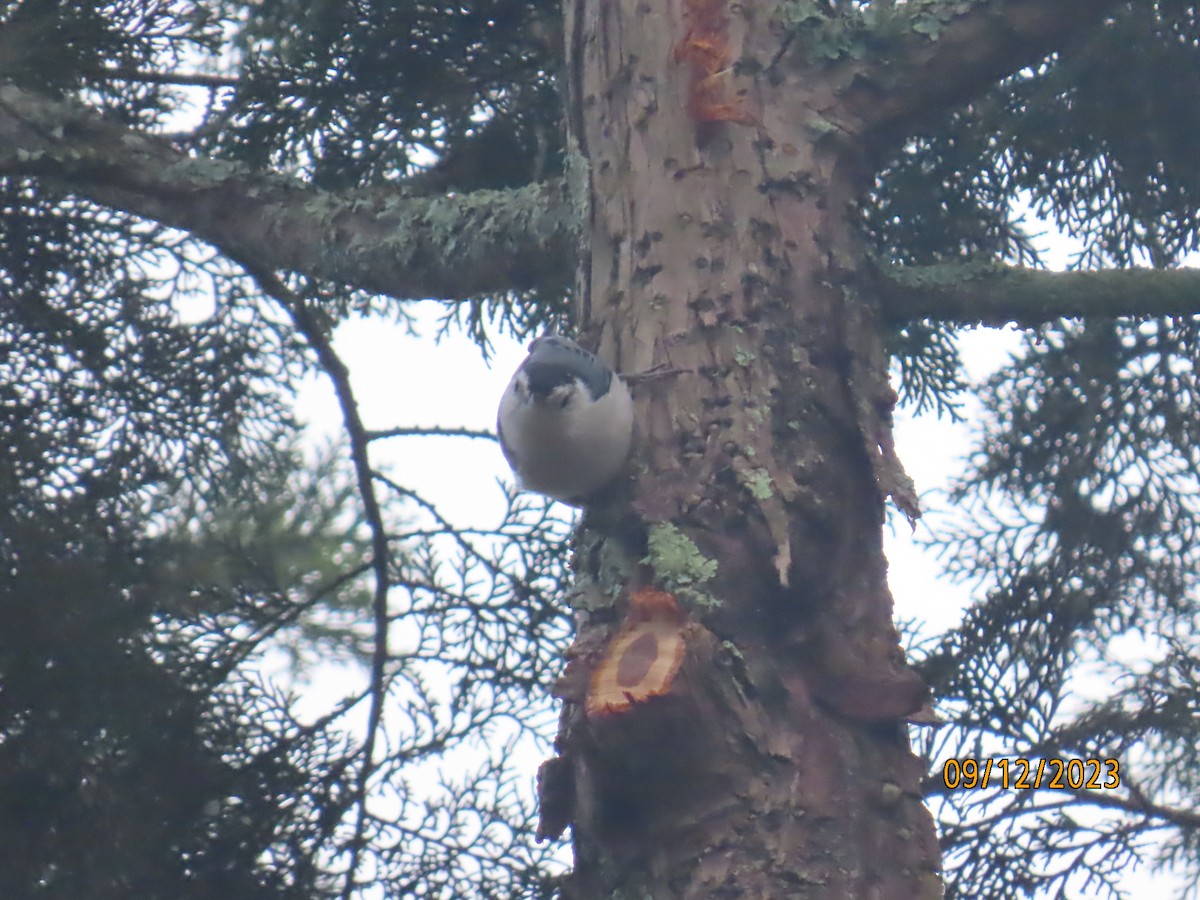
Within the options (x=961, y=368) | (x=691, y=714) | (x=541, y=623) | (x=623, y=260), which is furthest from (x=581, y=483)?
(x=961, y=368)

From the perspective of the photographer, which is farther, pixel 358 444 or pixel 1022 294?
pixel 358 444

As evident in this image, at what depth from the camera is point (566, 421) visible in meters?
1.72

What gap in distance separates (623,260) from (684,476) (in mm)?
305

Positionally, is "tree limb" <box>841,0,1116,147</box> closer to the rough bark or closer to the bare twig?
the rough bark

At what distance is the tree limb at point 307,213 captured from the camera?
76.6 inches

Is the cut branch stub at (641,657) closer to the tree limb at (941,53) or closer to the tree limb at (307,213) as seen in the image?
the tree limb at (307,213)

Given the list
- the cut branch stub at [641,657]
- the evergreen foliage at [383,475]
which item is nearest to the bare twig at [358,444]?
the evergreen foliage at [383,475]

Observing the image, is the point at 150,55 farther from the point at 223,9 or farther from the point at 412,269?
the point at 412,269

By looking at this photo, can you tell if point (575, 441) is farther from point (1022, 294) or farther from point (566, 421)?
point (1022, 294)

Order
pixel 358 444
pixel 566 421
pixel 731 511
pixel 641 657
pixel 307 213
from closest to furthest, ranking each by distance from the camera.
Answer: pixel 641 657
pixel 731 511
pixel 566 421
pixel 307 213
pixel 358 444
